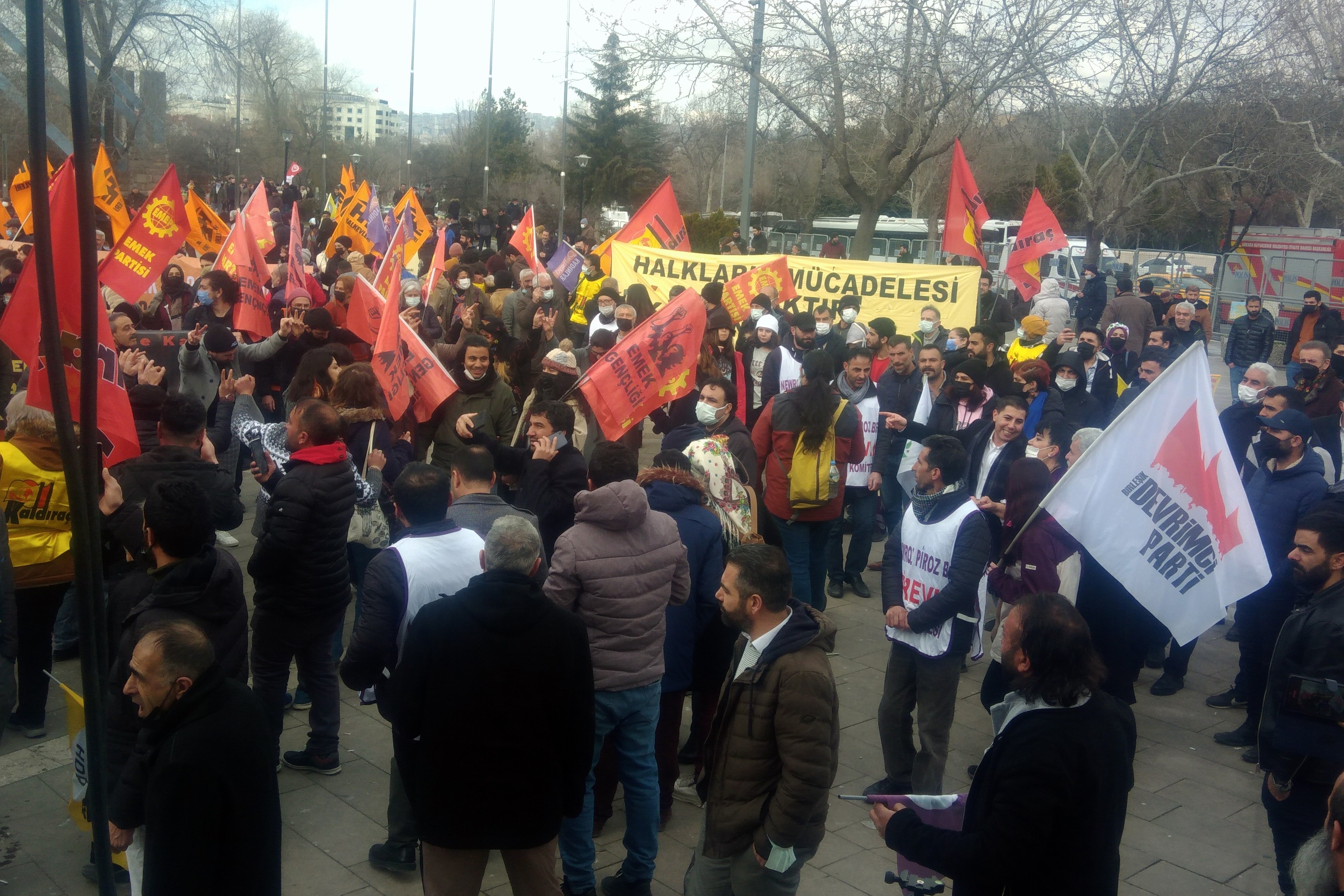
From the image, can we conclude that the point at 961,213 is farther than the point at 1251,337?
No

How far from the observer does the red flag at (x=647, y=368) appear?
6633 millimetres

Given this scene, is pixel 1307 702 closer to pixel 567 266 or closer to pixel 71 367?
pixel 71 367

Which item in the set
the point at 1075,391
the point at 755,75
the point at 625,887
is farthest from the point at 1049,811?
the point at 755,75

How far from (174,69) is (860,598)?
42.6m

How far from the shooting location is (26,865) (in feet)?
14.3

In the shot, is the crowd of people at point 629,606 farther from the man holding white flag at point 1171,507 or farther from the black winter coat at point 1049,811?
the man holding white flag at point 1171,507

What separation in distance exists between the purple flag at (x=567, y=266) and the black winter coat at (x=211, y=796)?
11.1 meters

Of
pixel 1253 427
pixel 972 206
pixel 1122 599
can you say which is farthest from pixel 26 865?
pixel 972 206

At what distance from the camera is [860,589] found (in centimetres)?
822

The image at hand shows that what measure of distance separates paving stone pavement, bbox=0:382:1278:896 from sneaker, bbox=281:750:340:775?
3 centimetres

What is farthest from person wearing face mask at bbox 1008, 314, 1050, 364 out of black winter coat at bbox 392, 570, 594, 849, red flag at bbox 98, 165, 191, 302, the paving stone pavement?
black winter coat at bbox 392, 570, 594, 849

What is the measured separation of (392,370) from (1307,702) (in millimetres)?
4820

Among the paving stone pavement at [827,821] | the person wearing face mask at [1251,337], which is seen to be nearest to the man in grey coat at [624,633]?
the paving stone pavement at [827,821]

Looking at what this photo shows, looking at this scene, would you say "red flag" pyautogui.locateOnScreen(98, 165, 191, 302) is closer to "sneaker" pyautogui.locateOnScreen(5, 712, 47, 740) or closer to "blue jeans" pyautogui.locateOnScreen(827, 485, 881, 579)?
"sneaker" pyautogui.locateOnScreen(5, 712, 47, 740)
